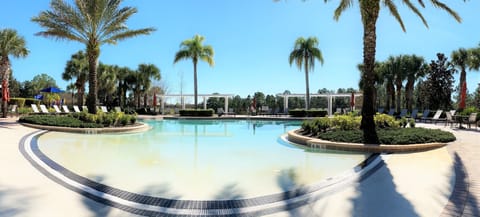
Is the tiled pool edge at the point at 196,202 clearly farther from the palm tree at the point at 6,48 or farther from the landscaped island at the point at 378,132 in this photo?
the palm tree at the point at 6,48

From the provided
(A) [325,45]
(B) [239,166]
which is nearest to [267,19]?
(A) [325,45]

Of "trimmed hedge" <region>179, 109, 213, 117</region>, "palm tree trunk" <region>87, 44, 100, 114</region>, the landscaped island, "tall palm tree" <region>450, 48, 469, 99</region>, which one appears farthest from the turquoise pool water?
"tall palm tree" <region>450, 48, 469, 99</region>

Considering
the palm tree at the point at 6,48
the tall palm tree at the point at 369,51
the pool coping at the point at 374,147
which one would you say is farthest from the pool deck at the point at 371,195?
the palm tree at the point at 6,48

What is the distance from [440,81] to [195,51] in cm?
2197

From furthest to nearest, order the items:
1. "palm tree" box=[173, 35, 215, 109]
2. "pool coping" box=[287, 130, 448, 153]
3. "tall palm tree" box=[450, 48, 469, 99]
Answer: "palm tree" box=[173, 35, 215, 109]
"tall palm tree" box=[450, 48, 469, 99]
"pool coping" box=[287, 130, 448, 153]

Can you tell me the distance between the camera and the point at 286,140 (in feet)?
36.3

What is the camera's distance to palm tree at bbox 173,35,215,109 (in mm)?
27734

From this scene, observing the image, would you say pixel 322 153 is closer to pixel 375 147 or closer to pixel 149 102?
pixel 375 147

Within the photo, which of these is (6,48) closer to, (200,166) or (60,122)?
(60,122)

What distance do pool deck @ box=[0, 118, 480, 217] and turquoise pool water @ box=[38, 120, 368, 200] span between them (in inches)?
29.6

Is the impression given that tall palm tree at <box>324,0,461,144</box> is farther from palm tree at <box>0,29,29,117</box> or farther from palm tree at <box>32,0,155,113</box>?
palm tree at <box>0,29,29,117</box>

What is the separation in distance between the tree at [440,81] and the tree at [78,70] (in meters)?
30.9

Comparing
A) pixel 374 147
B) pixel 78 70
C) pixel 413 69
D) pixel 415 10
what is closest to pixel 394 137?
→ pixel 374 147

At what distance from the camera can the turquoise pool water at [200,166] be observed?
490cm
